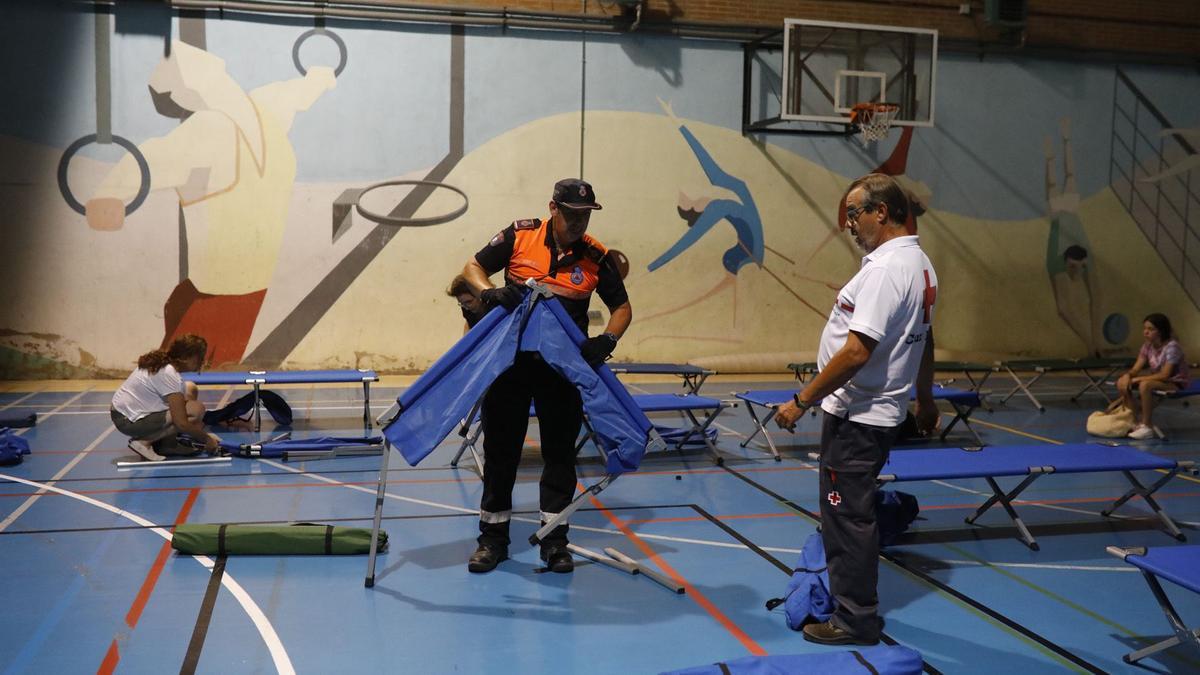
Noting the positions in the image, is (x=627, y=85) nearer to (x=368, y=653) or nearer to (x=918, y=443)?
(x=918, y=443)

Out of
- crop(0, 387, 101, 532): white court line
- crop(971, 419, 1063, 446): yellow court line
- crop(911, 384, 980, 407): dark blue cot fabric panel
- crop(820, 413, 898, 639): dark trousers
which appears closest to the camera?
crop(820, 413, 898, 639): dark trousers

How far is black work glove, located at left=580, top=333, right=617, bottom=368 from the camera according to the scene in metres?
4.52

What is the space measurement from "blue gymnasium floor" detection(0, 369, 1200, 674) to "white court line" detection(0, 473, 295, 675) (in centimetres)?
2

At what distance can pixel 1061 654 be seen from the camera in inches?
156

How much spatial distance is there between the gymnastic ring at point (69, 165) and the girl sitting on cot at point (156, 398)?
19.5 feet

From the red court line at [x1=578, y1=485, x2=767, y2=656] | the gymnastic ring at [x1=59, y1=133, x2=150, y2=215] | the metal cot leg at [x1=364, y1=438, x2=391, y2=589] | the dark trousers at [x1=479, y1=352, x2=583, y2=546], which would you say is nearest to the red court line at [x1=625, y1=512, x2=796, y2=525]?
the red court line at [x1=578, y1=485, x2=767, y2=656]

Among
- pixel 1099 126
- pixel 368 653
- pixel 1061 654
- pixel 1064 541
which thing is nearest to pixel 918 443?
pixel 1064 541

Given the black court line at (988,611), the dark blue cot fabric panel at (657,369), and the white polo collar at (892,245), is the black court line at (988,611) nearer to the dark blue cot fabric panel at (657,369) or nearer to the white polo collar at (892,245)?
the white polo collar at (892,245)

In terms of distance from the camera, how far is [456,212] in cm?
1316

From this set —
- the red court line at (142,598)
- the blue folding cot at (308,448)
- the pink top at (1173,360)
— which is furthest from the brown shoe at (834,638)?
the pink top at (1173,360)

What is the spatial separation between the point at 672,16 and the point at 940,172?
15.5ft

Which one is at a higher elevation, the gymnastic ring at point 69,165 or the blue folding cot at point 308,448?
the gymnastic ring at point 69,165

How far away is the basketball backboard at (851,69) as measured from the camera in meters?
12.8

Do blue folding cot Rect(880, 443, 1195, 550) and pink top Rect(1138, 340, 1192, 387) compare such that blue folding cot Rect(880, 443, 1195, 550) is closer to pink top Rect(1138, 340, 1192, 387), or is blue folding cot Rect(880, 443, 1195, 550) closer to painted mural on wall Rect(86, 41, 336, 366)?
pink top Rect(1138, 340, 1192, 387)
